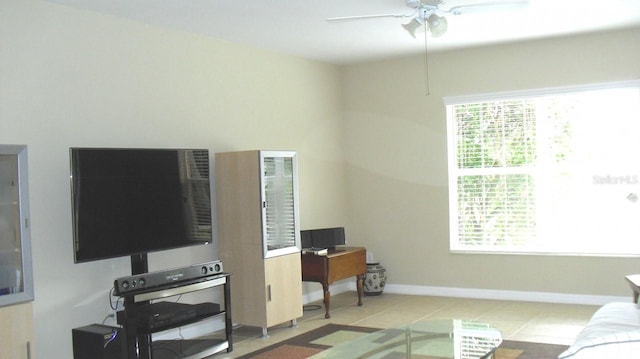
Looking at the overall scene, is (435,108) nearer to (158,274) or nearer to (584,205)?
(584,205)

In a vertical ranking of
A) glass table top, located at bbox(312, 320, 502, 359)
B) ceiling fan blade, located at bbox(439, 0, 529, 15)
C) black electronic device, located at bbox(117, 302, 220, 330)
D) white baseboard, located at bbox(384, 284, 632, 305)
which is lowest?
white baseboard, located at bbox(384, 284, 632, 305)

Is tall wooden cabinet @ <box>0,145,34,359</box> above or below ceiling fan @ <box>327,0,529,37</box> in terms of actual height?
below

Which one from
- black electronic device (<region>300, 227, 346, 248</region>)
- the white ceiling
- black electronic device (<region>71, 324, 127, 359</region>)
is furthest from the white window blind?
black electronic device (<region>71, 324, 127, 359</region>)

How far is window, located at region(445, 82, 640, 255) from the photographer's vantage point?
6172 millimetres

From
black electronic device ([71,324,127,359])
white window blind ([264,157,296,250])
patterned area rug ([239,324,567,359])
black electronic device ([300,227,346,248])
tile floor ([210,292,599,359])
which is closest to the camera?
black electronic device ([71,324,127,359])

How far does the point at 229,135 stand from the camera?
5.89 meters

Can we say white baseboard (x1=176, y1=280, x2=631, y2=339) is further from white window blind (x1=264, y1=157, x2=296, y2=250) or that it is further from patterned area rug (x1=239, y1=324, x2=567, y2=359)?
white window blind (x1=264, y1=157, x2=296, y2=250)

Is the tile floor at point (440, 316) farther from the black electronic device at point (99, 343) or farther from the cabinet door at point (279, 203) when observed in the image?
the black electronic device at point (99, 343)

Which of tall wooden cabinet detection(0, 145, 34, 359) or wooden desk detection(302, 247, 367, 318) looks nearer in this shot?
tall wooden cabinet detection(0, 145, 34, 359)

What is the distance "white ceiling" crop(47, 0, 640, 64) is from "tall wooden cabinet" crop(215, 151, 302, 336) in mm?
1070

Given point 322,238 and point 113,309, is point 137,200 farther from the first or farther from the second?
point 322,238

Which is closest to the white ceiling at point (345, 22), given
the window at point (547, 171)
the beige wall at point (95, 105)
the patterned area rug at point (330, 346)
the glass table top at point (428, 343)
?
the beige wall at point (95, 105)

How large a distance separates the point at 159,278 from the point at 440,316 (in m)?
2.70

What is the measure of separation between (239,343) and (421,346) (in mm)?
1899
